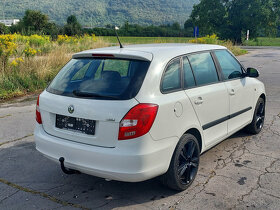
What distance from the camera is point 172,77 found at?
367cm

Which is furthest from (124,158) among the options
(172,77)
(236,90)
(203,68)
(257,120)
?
(257,120)

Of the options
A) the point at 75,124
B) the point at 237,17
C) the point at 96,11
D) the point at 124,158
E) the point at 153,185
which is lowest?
the point at 153,185

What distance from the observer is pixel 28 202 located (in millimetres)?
3607

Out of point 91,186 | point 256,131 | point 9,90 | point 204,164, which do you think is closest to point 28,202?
point 91,186

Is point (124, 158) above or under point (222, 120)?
under

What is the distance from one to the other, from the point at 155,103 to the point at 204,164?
1697mm

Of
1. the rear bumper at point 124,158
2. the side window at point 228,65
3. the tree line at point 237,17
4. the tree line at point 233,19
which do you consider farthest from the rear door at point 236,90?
the tree line at point 237,17

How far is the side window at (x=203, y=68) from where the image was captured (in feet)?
13.4

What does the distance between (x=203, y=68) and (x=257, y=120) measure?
208 centimetres

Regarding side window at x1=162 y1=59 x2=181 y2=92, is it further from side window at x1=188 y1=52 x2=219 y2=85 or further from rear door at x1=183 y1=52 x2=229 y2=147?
side window at x1=188 y1=52 x2=219 y2=85

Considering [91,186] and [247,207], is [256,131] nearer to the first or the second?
[247,207]

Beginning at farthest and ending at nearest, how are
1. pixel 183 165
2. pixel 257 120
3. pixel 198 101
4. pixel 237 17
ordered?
pixel 237 17 → pixel 257 120 → pixel 198 101 → pixel 183 165

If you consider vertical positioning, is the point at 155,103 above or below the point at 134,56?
below

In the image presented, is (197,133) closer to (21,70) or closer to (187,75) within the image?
(187,75)
